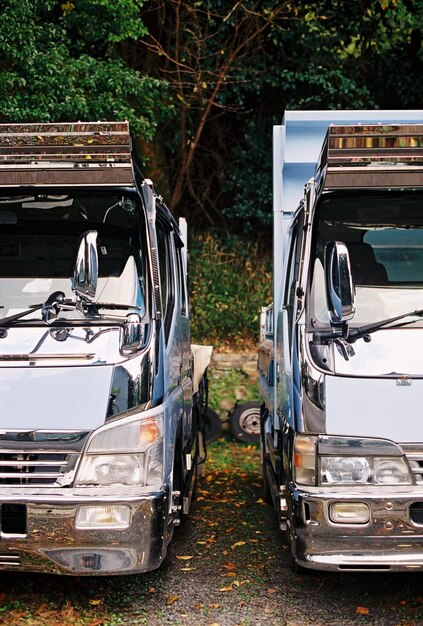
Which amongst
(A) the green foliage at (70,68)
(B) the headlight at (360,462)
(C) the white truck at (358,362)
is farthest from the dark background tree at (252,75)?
(B) the headlight at (360,462)

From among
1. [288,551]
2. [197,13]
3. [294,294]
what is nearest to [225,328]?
[197,13]

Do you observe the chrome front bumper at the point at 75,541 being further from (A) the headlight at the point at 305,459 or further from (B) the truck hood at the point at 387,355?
(B) the truck hood at the point at 387,355

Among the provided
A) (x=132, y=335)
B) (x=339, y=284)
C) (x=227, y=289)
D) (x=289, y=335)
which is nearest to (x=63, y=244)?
(x=132, y=335)

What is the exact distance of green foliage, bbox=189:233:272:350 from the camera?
14.6 metres

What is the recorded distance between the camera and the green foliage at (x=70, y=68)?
35.8 feet

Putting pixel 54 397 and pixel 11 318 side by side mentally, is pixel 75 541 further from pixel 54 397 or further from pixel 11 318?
pixel 11 318

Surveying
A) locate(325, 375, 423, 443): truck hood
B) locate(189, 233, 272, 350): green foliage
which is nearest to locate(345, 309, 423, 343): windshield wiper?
locate(325, 375, 423, 443): truck hood

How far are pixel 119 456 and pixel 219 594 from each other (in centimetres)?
154

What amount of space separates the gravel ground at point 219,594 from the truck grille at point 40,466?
1.00m

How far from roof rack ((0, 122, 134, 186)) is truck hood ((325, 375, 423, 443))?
1.93 meters

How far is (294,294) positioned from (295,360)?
0.57m

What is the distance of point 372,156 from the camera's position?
520 centimetres

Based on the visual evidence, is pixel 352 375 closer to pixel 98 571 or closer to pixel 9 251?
pixel 98 571

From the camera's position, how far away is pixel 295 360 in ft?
17.0
